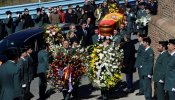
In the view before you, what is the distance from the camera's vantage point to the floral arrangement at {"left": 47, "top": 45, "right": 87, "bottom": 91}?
581 inches

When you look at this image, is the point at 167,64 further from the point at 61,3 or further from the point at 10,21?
the point at 61,3

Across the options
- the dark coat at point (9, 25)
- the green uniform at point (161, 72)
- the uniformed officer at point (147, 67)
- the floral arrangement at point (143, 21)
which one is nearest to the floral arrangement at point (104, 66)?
the uniformed officer at point (147, 67)

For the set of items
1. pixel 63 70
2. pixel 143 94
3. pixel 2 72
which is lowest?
pixel 143 94

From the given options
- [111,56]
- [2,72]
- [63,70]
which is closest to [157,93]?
[111,56]

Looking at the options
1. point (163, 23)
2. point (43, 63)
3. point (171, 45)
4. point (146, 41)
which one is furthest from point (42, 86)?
point (171, 45)

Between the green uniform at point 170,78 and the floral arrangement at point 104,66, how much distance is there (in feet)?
9.39

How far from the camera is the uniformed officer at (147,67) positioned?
45.7 feet

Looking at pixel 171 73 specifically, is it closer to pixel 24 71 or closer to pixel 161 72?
pixel 161 72

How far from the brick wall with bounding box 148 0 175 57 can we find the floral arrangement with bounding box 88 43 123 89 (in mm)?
1518

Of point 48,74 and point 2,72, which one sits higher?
point 2,72

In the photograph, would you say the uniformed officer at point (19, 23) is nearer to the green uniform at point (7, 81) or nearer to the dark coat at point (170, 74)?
the green uniform at point (7, 81)

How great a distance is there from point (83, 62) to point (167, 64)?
357 centimetres

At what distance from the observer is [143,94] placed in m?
15.2

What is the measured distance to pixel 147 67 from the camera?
14.0 m
